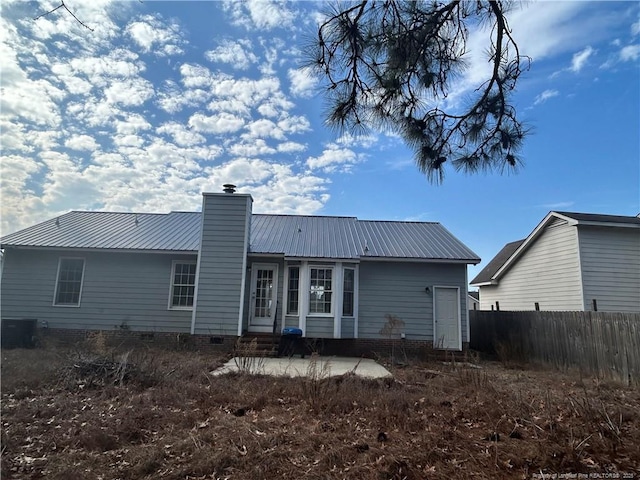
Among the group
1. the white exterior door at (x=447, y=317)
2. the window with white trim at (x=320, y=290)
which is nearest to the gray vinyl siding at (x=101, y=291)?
the window with white trim at (x=320, y=290)

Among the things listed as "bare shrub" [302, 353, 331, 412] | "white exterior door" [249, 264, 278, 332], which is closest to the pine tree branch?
"bare shrub" [302, 353, 331, 412]

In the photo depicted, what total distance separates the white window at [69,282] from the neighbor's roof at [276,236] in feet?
2.29

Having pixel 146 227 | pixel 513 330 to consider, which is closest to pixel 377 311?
pixel 513 330

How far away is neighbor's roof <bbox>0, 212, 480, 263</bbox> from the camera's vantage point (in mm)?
12820

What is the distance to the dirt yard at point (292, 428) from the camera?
11.8 feet

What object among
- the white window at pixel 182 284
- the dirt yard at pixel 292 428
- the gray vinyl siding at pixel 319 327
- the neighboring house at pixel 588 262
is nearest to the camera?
the dirt yard at pixel 292 428

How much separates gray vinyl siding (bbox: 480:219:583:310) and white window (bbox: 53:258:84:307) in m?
16.7

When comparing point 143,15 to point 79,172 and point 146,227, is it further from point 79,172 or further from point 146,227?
point 146,227

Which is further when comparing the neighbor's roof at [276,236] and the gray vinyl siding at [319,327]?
the neighbor's roof at [276,236]

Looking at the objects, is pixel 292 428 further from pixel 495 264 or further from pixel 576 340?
pixel 495 264

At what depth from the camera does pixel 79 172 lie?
1019 cm

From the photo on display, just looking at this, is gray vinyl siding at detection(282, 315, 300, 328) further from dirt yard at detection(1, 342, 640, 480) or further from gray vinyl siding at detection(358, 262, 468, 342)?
dirt yard at detection(1, 342, 640, 480)

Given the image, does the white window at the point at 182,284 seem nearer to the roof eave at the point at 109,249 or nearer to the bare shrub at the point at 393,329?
the roof eave at the point at 109,249

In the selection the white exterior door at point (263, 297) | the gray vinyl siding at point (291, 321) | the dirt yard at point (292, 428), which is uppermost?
the white exterior door at point (263, 297)
